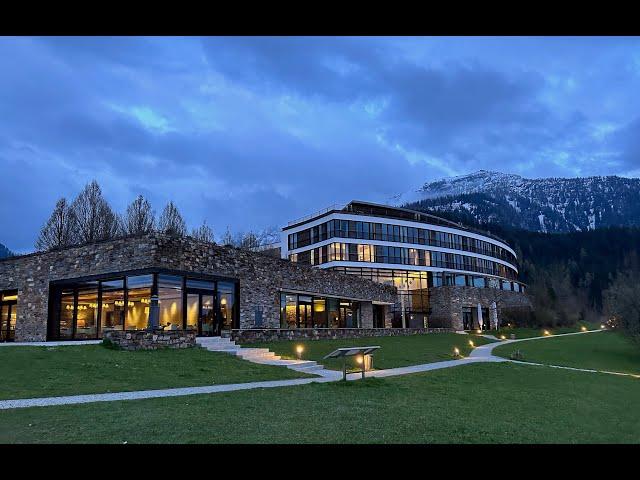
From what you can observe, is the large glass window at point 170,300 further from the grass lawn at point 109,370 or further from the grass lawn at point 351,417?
the grass lawn at point 351,417

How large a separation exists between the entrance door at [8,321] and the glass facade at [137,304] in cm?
361

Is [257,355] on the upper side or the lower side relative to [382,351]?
upper

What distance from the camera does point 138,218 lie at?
3866 centimetres

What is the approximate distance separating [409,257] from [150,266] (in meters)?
37.5

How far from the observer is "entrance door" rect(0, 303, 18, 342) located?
79.8ft

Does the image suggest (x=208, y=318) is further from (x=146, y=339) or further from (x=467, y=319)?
(x=467, y=319)

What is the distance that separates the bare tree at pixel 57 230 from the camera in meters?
34.8

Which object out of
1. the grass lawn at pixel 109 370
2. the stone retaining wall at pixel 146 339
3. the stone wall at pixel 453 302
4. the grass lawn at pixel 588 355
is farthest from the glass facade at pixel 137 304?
the stone wall at pixel 453 302

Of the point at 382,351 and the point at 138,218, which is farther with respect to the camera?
the point at 138,218

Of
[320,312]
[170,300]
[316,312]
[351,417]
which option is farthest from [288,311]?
[351,417]
